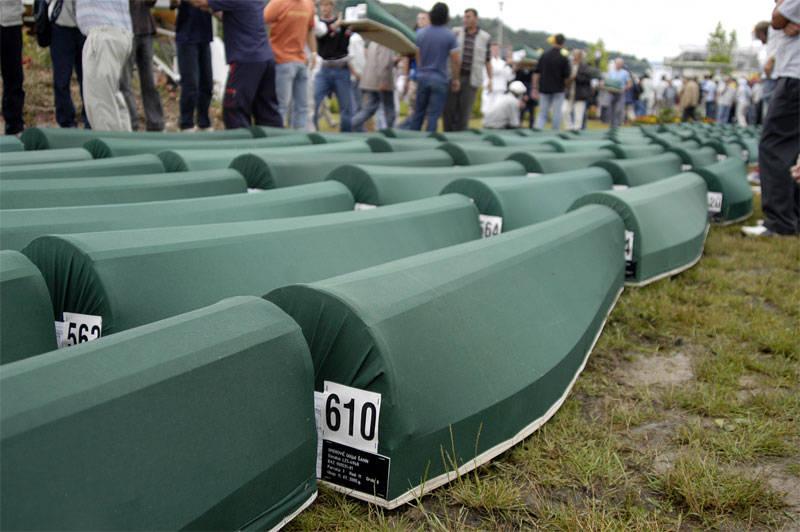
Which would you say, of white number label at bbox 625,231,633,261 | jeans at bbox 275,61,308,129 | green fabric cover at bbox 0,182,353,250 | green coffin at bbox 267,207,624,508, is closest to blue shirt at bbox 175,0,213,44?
jeans at bbox 275,61,308,129

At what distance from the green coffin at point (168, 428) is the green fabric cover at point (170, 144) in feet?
8.42

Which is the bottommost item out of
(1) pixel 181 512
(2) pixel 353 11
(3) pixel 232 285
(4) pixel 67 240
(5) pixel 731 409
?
(5) pixel 731 409

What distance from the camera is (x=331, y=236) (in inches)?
89.0

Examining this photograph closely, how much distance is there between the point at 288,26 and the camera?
619cm

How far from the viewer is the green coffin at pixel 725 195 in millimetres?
5082

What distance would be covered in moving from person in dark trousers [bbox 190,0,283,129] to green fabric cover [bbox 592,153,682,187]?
8.72 feet

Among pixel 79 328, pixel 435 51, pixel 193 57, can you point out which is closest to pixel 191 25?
pixel 193 57

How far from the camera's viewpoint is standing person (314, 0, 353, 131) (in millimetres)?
7633

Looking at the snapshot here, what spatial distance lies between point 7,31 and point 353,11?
3.06 meters

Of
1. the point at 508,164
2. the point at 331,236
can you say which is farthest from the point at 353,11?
the point at 331,236

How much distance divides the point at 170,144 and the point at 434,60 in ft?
13.8

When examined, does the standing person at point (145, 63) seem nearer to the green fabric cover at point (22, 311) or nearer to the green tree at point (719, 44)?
the green fabric cover at point (22, 311)

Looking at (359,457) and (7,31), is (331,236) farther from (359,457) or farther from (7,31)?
(7,31)

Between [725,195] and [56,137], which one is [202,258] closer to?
[56,137]
